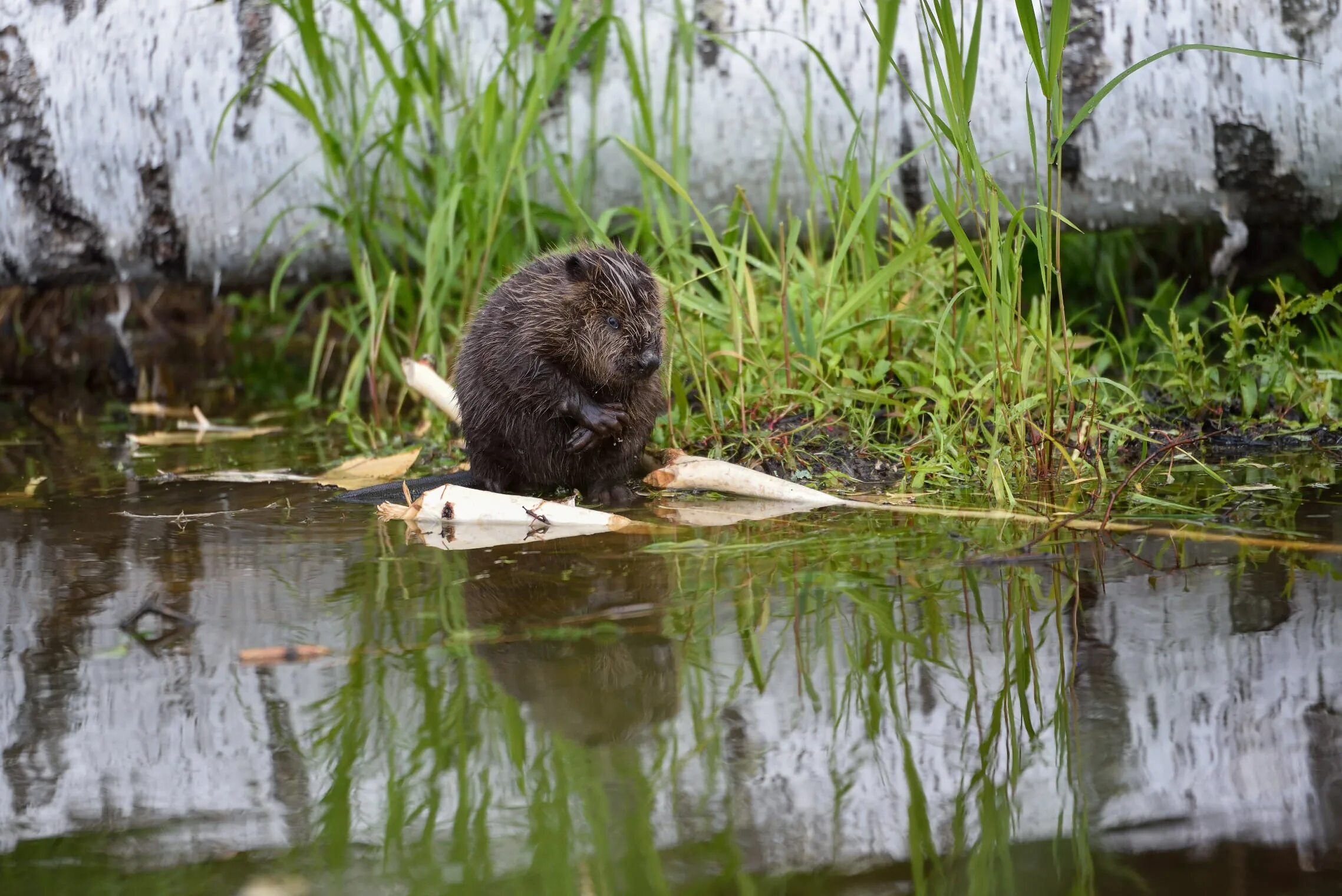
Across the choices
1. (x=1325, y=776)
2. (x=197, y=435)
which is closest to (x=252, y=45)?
(x=197, y=435)

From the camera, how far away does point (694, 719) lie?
1.62 metres

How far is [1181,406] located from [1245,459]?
51cm

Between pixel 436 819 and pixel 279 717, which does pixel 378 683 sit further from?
pixel 436 819

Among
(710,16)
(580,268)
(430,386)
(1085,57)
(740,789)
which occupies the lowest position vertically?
(740,789)

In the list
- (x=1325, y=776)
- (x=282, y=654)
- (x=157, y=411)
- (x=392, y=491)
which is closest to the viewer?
(x=1325, y=776)

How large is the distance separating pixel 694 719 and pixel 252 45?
3.68 m

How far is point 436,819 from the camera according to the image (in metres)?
1.39

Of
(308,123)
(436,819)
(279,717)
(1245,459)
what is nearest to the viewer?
(436,819)

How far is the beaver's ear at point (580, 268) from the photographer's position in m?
3.25

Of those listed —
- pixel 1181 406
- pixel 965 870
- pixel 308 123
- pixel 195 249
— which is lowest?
pixel 965 870

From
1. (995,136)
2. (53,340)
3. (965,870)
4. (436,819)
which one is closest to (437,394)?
(995,136)

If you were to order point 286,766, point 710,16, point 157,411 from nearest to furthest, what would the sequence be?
point 286,766, point 710,16, point 157,411

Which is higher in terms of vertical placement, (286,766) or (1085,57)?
(1085,57)

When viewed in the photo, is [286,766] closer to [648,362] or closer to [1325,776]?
[1325,776]
